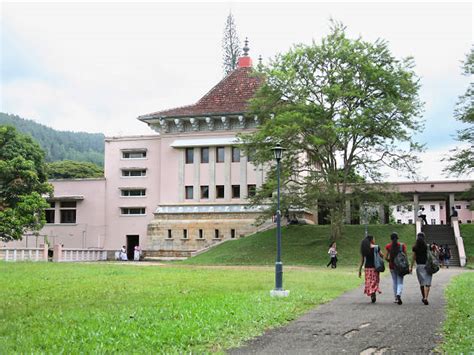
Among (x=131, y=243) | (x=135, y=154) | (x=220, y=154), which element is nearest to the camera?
(x=220, y=154)

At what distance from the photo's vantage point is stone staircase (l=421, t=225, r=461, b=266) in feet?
128

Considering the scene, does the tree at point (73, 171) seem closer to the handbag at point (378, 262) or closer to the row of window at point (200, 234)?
the row of window at point (200, 234)

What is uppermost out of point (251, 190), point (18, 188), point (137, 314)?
point (18, 188)

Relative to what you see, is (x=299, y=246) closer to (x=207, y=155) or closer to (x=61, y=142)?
(x=207, y=155)

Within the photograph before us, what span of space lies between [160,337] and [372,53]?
1292 inches

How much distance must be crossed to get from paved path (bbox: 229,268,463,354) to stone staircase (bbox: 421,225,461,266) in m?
26.1

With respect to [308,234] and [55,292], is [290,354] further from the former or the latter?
[308,234]

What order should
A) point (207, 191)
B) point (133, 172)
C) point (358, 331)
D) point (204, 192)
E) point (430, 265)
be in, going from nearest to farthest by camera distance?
point (358, 331), point (430, 265), point (207, 191), point (204, 192), point (133, 172)

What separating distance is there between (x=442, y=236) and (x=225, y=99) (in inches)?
833

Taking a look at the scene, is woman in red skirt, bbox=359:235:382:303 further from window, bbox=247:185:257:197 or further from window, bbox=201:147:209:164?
window, bbox=201:147:209:164

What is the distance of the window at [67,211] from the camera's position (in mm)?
54312

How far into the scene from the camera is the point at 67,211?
54594 mm

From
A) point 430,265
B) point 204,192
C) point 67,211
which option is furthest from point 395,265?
point 67,211

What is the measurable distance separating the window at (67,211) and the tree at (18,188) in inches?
348
